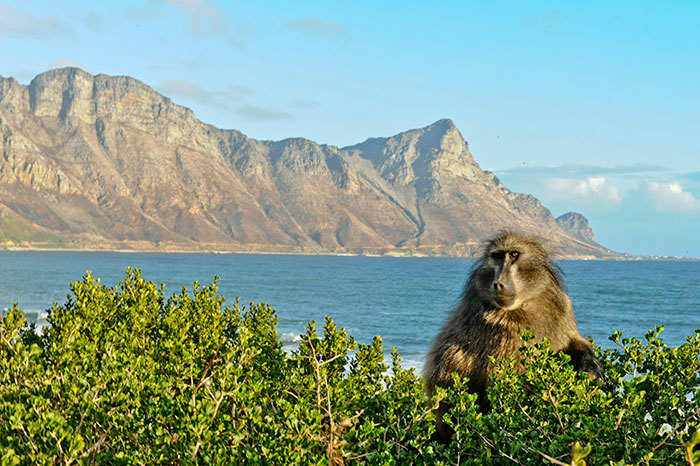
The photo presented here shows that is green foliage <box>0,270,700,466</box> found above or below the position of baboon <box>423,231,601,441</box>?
below

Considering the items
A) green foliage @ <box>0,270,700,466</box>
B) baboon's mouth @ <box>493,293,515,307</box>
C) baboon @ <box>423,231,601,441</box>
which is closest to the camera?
green foliage @ <box>0,270,700,466</box>

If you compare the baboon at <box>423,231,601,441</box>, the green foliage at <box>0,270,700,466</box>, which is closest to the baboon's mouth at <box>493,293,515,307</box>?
the baboon at <box>423,231,601,441</box>

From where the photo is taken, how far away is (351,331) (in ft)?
182

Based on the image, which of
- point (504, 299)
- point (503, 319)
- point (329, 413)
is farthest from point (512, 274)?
point (329, 413)

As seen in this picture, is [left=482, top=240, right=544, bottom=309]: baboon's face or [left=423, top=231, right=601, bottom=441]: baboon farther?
[left=482, top=240, right=544, bottom=309]: baboon's face

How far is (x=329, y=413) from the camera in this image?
145 inches

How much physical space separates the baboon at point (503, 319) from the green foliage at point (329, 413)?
81cm

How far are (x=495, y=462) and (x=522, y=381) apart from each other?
32.1 inches

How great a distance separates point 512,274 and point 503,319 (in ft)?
1.58

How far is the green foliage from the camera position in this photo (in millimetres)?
3463

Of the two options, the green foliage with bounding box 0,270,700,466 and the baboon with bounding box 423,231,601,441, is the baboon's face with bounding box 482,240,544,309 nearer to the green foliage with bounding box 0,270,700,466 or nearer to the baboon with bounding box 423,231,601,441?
the baboon with bounding box 423,231,601,441

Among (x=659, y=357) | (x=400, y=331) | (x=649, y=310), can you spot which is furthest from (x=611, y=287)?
(x=659, y=357)

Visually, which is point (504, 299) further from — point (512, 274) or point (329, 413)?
point (329, 413)

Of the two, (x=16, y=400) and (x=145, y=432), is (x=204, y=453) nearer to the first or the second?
(x=145, y=432)
